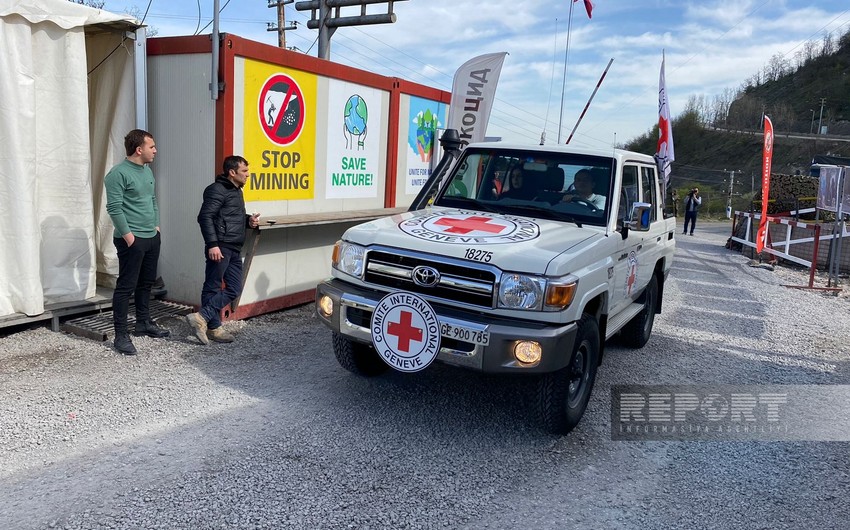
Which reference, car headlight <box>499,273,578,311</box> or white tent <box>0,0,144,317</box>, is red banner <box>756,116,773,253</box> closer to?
car headlight <box>499,273,578,311</box>

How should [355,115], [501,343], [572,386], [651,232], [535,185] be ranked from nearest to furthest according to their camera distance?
[501,343] < [572,386] < [535,185] < [651,232] < [355,115]

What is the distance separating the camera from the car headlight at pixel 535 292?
13.1 feet

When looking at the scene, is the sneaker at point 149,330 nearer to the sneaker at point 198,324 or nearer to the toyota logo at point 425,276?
the sneaker at point 198,324

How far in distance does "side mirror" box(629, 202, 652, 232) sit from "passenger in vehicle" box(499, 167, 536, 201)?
81 centimetres

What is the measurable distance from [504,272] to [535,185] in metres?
1.58

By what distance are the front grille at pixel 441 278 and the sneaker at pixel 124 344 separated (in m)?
2.50

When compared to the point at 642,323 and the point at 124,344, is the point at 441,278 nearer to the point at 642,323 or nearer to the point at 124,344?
the point at 124,344

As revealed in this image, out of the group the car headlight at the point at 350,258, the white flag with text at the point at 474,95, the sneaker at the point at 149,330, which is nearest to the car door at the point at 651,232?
the car headlight at the point at 350,258

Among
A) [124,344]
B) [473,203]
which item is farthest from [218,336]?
[473,203]

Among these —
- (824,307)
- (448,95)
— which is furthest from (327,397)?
(824,307)

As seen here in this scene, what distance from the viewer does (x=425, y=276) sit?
423 cm

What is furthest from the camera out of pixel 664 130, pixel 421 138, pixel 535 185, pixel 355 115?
pixel 664 130

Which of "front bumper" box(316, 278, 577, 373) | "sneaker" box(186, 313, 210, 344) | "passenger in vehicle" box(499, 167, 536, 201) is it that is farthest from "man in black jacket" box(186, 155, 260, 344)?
"passenger in vehicle" box(499, 167, 536, 201)

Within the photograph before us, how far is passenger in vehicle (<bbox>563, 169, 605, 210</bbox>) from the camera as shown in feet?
17.1
